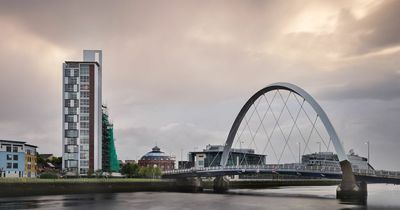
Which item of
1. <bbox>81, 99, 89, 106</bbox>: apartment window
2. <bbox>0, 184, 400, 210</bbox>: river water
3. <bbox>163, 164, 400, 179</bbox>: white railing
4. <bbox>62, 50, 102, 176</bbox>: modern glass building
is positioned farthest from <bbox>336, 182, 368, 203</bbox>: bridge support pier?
<bbox>81, 99, 89, 106</bbox>: apartment window

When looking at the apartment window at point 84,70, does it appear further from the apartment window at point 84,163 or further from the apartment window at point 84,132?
the apartment window at point 84,163

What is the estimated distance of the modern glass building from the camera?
121m

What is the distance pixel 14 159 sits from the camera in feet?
352

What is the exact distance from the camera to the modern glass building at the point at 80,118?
121250 millimetres

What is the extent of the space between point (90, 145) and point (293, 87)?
54.7 metres

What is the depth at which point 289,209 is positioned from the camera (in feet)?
202

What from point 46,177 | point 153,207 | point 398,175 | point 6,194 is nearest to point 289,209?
point 153,207

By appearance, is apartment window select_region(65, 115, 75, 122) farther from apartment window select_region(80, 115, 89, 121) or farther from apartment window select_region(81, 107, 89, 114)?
apartment window select_region(81, 107, 89, 114)

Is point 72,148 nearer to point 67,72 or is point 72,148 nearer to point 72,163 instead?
point 72,163

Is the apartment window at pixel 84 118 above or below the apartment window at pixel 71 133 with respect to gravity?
above

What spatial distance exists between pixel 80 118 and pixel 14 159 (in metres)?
19.6

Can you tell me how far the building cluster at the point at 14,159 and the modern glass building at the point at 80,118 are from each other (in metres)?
10.7

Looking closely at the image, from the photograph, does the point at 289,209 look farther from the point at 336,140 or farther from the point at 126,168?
the point at 126,168

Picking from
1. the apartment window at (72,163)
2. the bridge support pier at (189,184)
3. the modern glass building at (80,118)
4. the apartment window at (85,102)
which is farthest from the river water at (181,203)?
the bridge support pier at (189,184)
